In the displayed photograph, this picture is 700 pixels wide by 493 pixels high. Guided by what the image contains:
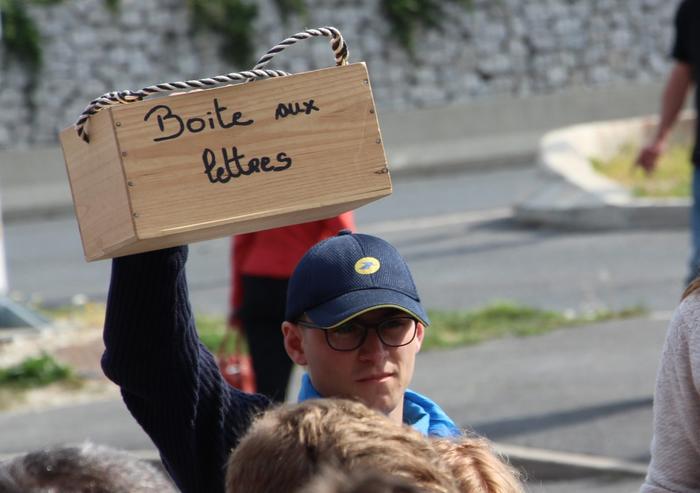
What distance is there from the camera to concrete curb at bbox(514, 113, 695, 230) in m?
13.3

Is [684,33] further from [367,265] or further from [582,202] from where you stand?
[582,202]

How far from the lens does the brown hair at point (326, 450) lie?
2105 mm

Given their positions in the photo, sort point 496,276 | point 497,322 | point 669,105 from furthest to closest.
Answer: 1. point 496,276
2. point 497,322
3. point 669,105

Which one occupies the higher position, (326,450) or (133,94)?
(133,94)

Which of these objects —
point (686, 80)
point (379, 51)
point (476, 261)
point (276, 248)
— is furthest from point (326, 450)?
point (379, 51)

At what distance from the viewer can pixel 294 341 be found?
125 inches

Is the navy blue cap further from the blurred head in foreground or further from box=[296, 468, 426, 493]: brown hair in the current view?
box=[296, 468, 426, 493]: brown hair

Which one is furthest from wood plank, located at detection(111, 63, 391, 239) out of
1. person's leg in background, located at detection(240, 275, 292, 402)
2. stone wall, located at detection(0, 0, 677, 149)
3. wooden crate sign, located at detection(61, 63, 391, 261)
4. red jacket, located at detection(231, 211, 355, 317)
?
stone wall, located at detection(0, 0, 677, 149)

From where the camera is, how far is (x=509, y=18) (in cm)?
2352

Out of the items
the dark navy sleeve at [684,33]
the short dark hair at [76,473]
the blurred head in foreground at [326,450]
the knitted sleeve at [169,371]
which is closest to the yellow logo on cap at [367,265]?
the knitted sleeve at [169,371]

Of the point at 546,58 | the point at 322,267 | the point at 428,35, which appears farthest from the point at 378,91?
the point at 322,267

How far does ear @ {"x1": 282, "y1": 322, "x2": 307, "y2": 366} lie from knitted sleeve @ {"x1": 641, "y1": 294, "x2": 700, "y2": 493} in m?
0.76

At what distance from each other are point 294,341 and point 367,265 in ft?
0.82

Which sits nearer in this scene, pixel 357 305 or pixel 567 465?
pixel 357 305
